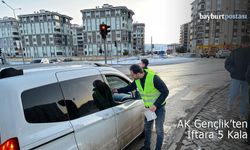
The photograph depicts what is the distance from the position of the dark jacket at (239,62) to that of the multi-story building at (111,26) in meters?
76.6

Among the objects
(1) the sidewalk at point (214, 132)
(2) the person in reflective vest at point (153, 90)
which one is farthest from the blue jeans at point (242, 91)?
(2) the person in reflective vest at point (153, 90)

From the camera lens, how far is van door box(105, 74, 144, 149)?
9.64 feet

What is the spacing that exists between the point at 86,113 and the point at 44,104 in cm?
59

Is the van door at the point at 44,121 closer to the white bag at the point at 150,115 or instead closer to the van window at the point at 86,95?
the van window at the point at 86,95

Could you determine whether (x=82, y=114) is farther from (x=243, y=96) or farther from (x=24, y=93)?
(x=243, y=96)

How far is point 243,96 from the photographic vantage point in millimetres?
4684

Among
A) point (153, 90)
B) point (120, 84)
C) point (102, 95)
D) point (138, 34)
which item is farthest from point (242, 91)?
point (138, 34)

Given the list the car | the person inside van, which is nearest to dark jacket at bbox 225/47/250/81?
the car

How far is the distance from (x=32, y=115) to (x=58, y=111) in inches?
11.3

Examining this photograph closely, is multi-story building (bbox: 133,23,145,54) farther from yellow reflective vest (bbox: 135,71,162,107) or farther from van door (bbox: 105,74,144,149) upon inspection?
yellow reflective vest (bbox: 135,71,162,107)

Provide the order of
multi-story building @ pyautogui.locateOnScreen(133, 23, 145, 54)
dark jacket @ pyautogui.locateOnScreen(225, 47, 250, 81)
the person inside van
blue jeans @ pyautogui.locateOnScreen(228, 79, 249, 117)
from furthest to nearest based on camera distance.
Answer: multi-story building @ pyautogui.locateOnScreen(133, 23, 145, 54)
blue jeans @ pyautogui.locateOnScreen(228, 79, 249, 117)
dark jacket @ pyautogui.locateOnScreen(225, 47, 250, 81)
the person inside van

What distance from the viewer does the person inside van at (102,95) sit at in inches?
104

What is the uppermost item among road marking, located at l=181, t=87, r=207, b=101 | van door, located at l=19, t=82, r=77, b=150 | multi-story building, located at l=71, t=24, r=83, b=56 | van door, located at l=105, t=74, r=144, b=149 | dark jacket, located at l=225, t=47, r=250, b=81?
multi-story building, located at l=71, t=24, r=83, b=56

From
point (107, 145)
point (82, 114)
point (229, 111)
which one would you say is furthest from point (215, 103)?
point (82, 114)
